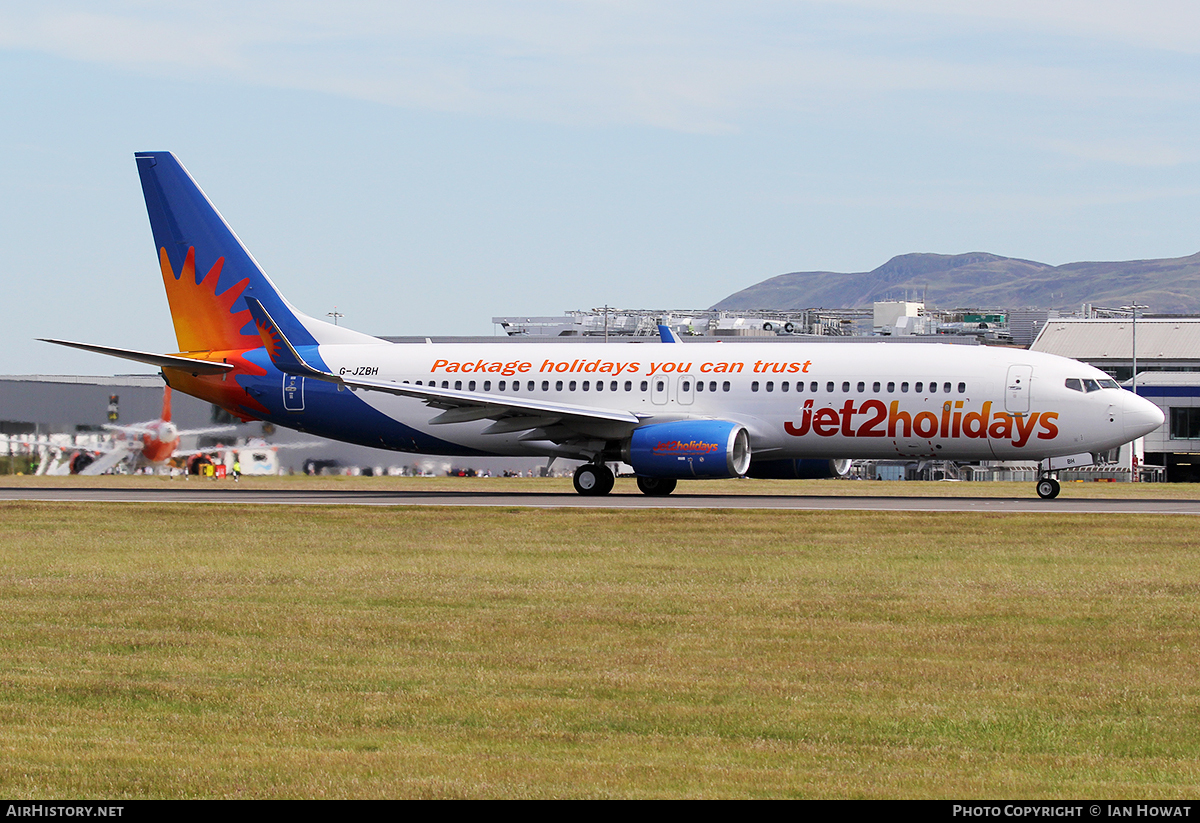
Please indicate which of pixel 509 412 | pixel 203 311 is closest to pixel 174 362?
pixel 203 311

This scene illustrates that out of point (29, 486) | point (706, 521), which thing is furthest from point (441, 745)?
point (29, 486)

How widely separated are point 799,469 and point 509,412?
8.75 meters

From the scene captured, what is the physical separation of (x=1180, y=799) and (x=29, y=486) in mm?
40800

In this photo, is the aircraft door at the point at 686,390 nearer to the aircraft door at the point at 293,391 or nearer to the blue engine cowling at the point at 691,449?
the blue engine cowling at the point at 691,449

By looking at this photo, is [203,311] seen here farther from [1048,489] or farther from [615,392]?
[1048,489]

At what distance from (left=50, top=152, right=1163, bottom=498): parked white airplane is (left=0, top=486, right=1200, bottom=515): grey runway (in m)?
1.22

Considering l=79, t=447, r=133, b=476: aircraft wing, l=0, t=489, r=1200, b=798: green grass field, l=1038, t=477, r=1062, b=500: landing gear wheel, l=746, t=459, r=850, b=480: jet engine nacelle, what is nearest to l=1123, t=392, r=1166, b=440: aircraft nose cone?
l=1038, t=477, r=1062, b=500: landing gear wheel

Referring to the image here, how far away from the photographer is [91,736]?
996cm

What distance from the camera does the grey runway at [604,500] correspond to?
32.7 meters

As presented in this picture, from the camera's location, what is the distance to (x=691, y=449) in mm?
36281

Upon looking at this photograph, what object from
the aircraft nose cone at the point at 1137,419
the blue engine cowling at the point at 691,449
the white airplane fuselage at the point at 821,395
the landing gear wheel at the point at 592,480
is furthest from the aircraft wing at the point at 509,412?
the aircraft nose cone at the point at 1137,419

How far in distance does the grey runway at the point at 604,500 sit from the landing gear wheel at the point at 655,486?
0.35 m

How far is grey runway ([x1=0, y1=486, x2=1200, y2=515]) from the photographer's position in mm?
32719

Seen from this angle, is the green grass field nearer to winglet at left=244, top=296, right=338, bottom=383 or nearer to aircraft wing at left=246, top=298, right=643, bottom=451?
aircraft wing at left=246, top=298, right=643, bottom=451
